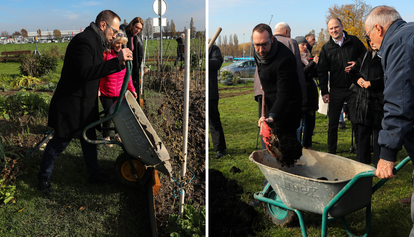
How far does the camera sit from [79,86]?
8.35ft

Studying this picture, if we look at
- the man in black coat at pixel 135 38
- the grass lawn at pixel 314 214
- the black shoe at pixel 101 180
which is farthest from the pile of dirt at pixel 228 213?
the man in black coat at pixel 135 38

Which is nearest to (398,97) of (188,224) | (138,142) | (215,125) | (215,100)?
(188,224)

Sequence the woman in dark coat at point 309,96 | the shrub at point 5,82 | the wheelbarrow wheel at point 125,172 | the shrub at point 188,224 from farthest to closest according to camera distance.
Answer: the shrub at point 5,82 < the woman in dark coat at point 309,96 < the wheelbarrow wheel at point 125,172 < the shrub at point 188,224

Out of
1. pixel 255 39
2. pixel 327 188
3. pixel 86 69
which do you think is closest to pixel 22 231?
pixel 86 69

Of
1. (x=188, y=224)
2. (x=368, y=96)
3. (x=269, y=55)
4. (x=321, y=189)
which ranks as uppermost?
(x=269, y=55)

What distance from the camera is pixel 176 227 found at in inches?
87.8

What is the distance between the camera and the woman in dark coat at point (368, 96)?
298 centimetres

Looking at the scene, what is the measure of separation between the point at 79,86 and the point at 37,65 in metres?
4.61

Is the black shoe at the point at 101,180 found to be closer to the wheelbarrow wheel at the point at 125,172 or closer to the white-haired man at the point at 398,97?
the wheelbarrow wheel at the point at 125,172

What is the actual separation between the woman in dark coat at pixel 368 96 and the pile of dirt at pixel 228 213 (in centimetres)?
150

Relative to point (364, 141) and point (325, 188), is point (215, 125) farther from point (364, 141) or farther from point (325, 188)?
point (325, 188)

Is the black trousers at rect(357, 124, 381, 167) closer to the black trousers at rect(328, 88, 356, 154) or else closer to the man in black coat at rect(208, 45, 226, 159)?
the black trousers at rect(328, 88, 356, 154)

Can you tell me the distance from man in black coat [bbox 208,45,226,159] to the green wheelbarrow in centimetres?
157

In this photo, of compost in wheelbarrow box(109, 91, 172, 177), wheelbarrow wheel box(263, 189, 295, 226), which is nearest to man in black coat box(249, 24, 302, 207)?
wheelbarrow wheel box(263, 189, 295, 226)
